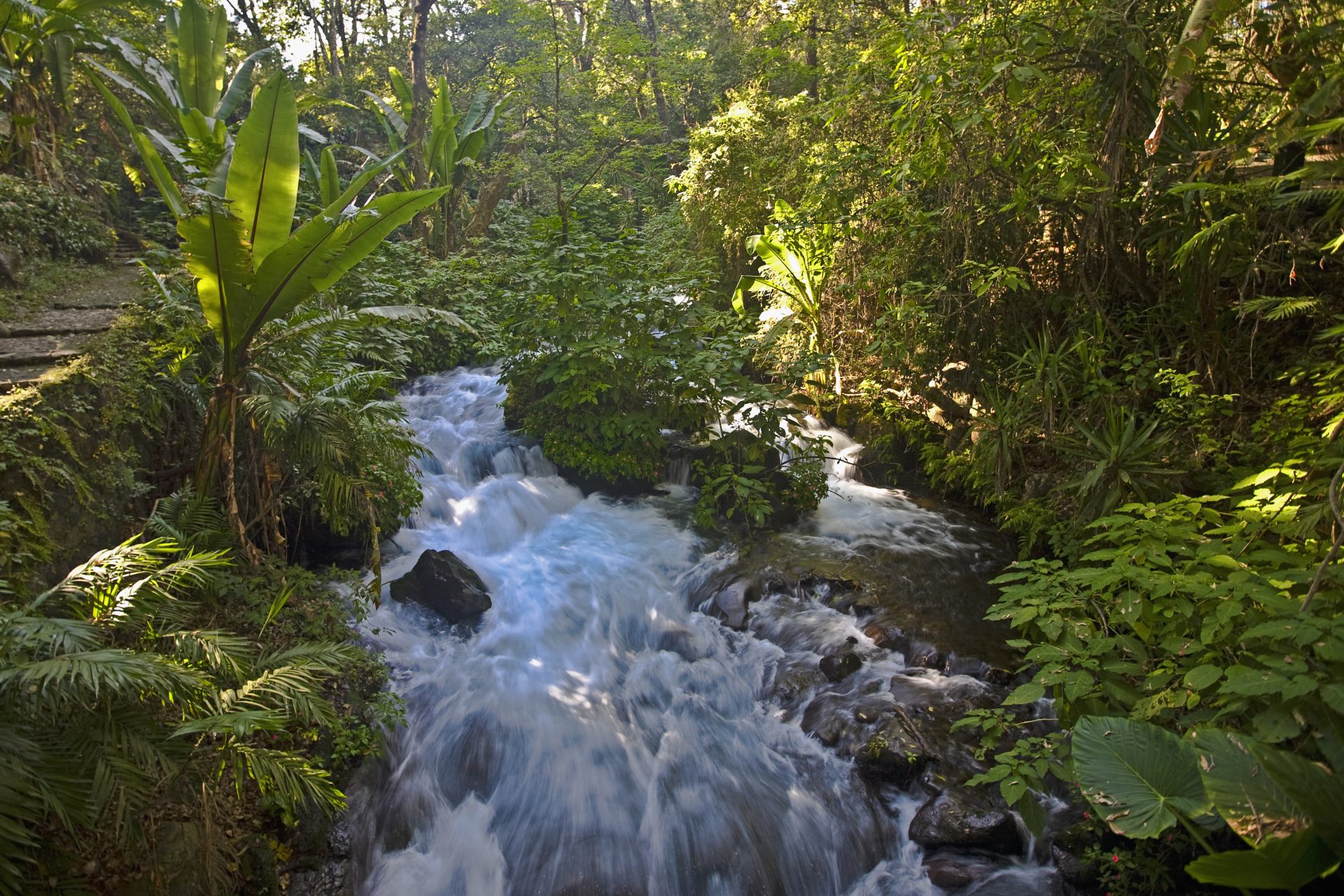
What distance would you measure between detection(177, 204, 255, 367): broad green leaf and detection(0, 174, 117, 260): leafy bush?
4.98 m

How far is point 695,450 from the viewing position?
333 inches

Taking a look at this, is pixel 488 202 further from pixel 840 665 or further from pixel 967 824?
pixel 967 824

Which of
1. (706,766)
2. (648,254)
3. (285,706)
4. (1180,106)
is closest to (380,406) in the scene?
(285,706)

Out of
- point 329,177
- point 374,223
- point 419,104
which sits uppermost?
point 419,104

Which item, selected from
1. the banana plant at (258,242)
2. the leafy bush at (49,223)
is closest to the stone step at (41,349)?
the banana plant at (258,242)

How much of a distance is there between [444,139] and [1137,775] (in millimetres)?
12092

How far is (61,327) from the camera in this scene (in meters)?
5.50

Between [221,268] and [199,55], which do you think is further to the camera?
[199,55]

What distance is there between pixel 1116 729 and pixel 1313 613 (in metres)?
0.98

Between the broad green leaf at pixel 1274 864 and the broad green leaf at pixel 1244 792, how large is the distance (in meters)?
0.05

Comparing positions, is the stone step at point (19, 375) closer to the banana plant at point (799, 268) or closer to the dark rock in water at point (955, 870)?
the dark rock in water at point (955, 870)

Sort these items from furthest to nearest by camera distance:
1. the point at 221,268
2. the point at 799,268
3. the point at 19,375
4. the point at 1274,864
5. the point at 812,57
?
the point at 812,57
the point at 799,268
the point at 19,375
the point at 221,268
the point at 1274,864

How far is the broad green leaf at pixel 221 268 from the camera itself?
362 centimetres

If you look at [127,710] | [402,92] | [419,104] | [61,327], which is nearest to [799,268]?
[61,327]
